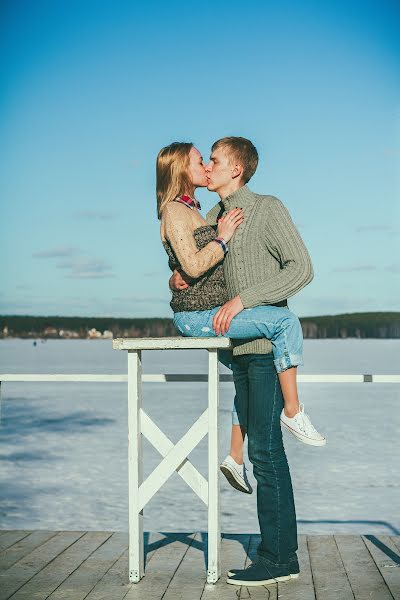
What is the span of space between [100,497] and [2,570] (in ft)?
29.3

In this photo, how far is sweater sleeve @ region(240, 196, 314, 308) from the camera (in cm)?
326

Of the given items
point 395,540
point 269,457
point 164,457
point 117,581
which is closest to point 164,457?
point 164,457

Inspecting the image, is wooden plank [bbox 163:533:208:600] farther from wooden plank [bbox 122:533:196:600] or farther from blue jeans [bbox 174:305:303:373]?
blue jeans [bbox 174:305:303:373]

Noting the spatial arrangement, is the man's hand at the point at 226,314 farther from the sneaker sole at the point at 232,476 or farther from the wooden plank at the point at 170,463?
the sneaker sole at the point at 232,476

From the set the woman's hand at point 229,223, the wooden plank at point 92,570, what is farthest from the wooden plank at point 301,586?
the woman's hand at point 229,223

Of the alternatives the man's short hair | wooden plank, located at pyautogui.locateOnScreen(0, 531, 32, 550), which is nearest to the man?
the man's short hair

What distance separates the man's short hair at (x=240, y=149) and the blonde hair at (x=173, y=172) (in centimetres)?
12

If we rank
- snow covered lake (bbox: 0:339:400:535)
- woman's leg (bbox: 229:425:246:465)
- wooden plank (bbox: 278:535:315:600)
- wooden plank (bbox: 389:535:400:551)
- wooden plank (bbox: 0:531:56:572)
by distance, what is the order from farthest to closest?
snow covered lake (bbox: 0:339:400:535) → wooden plank (bbox: 389:535:400:551) → wooden plank (bbox: 0:531:56:572) → woman's leg (bbox: 229:425:246:465) → wooden plank (bbox: 278:535:315:600)

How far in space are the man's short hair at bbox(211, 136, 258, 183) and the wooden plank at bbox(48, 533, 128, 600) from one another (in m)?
1.53

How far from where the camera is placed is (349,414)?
23.6 meters

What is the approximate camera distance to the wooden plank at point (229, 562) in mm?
3223

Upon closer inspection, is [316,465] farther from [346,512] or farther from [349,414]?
[349,414]

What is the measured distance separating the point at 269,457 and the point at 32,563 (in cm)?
107

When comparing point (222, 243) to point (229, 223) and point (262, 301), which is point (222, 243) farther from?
point (262, 301)
